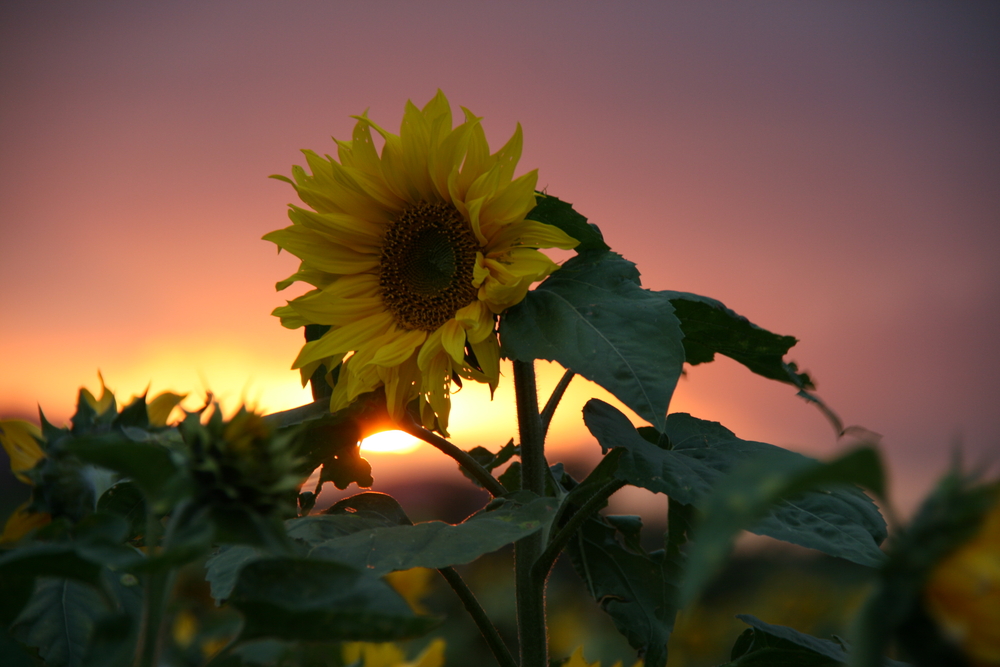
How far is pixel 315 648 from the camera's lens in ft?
2.24

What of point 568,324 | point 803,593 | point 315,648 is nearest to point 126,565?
point 315,648

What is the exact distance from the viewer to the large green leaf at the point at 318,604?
17.1 inches

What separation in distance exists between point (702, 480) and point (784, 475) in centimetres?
55

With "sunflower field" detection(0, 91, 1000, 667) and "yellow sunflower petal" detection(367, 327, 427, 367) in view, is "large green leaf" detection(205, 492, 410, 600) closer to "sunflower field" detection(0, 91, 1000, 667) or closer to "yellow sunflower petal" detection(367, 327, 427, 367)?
"sunflower field" detection(0, 91, 1000, 667)

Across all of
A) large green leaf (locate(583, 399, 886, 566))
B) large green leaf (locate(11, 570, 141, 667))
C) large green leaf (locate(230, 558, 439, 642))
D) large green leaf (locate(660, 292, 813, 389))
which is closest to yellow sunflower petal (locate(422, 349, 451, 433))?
large green leaf (locate(583, 399, 886, 566))

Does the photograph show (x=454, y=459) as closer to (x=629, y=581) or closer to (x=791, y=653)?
(x=629, y=581)

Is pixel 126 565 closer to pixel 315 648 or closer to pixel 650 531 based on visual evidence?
pixel 315 648

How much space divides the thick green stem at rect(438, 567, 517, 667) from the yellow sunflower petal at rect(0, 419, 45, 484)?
0.51 meters

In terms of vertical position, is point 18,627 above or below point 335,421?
below

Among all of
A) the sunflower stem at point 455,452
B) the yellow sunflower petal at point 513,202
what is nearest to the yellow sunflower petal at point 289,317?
the sunflower stem at point 455,452

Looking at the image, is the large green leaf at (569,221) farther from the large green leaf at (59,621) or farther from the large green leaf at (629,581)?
the large green leaf at (59,621)

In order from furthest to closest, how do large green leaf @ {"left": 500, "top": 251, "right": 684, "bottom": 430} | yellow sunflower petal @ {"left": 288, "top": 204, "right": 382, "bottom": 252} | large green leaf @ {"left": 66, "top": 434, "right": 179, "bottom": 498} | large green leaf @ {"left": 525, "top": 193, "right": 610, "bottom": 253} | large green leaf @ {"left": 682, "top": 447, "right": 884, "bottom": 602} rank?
yellow sunflower petal @ {"left": 288, "top": 204, "right": 382, "bottom": 252}
large green leaf @ {"left": 525, "top": 193, "right": 610, "bottom": 253}
large green leaf @ {"left": 500, "top": 251, "right": 684, "bottom": 430}
large green leaf @ {"left": 66, "top": 434, "right": 179, "bottom": 498}
large green leaf @ {"left": 682, "top": 447, "right": 884, "bottom": 602}

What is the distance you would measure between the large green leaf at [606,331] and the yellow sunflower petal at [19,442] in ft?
1.91

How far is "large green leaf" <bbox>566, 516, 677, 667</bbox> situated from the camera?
1.08 metres
